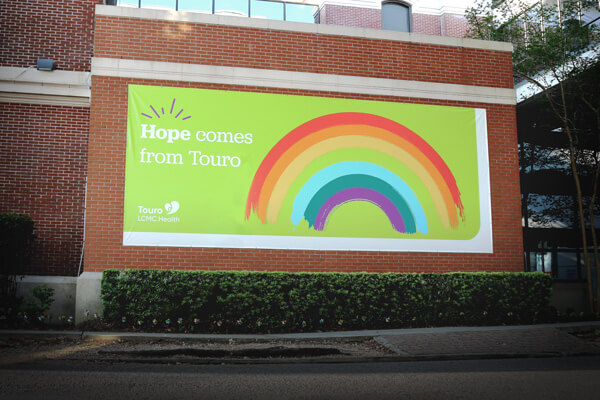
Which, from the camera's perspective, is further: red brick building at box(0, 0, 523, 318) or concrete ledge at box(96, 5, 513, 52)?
concrete ledge at box(96, 5, 513, 52)

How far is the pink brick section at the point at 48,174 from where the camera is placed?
42.8ft

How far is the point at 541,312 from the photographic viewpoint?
12.4 m

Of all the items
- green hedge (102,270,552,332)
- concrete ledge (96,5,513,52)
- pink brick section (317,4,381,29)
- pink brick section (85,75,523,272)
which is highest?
pink brick section (317,4,381,29)

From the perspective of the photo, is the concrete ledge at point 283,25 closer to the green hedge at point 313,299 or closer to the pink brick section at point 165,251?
the pink brick section at point 165,251

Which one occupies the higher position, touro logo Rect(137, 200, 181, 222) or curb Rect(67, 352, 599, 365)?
touro logo Rect(137, 200, 181, 222)

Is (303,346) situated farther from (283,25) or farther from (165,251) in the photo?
(283,25)

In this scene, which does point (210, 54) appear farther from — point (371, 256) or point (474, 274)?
point (474, 274)

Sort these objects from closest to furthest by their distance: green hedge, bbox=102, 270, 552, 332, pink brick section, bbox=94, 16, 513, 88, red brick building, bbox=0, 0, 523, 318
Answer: green hedge, bbox=102, 270, 552, 332
red brick building, bbox=0, 0, 523, 318
pink brick section, bbox=94, 16, 513, 88

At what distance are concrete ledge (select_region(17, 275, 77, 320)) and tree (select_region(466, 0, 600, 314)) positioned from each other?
41.7 ft

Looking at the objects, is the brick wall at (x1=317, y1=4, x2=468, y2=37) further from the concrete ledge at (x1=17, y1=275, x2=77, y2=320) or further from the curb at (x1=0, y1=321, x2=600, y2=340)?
the concrete ledge at (x1=17, y1=275, x2=77, y2=320)

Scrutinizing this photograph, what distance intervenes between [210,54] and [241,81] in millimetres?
958

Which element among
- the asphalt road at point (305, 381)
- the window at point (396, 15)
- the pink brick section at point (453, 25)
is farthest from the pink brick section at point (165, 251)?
the pink brick section at point (453, 25)

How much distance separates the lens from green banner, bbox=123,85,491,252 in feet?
39.4

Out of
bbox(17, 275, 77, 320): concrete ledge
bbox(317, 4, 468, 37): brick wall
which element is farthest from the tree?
bbox(17, 275, 77, 320): concrete ledge
